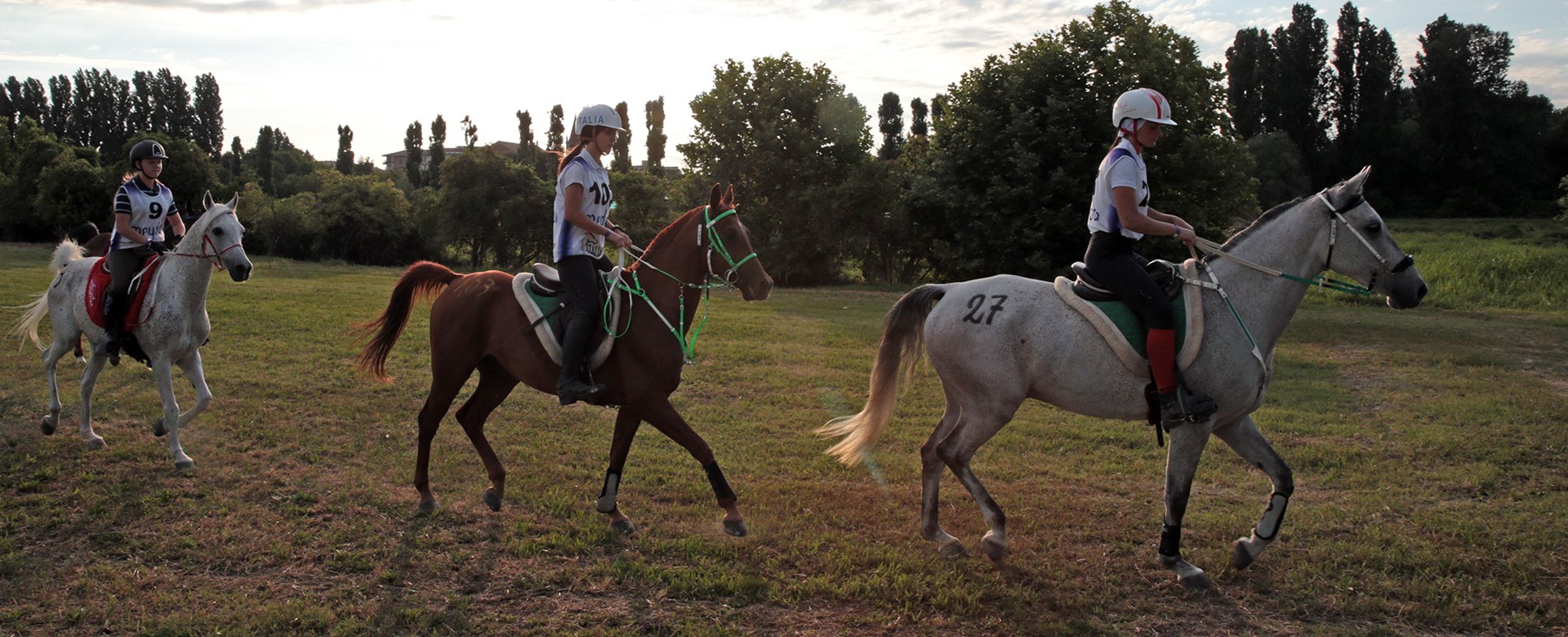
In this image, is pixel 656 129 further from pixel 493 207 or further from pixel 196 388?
pixel 196 388

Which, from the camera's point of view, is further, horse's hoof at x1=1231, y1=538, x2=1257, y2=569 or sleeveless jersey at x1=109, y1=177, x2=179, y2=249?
sleeveless jersey at x1=109, y1=177, x2=179, y2=249

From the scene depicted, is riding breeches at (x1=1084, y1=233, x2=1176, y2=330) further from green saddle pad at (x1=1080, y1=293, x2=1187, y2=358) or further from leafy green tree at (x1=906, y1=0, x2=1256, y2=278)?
leafy green tree at (x1=906, y1=0, x2=1256, y2=278)

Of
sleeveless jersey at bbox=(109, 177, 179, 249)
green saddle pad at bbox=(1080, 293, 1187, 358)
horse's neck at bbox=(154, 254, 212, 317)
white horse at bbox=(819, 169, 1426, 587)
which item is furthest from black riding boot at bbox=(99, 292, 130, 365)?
green saddle pad at bbox=(1080, 293, 1187, 358)

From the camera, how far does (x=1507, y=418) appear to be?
10430 millimetres

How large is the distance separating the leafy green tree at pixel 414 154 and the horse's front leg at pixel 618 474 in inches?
3528

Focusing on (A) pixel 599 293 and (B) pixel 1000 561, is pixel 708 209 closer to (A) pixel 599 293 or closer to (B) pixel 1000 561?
(A) pixel 599 293

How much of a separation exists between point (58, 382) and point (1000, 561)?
11276 mm

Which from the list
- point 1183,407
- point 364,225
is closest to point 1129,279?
point 1183,407

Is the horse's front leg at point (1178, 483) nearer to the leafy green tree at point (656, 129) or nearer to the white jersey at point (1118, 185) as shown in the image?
the white jersey at point (1118, 185)

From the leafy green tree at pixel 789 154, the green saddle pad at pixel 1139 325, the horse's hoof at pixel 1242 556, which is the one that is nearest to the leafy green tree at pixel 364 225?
the leafy green tree at pixel 789 154

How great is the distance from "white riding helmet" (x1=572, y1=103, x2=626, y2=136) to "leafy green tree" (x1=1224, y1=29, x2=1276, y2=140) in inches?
2820

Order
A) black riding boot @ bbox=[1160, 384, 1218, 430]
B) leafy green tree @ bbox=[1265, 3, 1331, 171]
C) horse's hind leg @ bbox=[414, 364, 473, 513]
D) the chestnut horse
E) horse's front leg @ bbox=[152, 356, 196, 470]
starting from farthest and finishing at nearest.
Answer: leafy green tree @ bbox=[1265, 3, 1331, 171], horse's front leg @ bbox=[152, 356, 196, 470], horse's hind leg @ bbox=[414, 364, 473, 513], the chestnut horse, black riding boot @ bbox=[1160, 384, 1218, 430]

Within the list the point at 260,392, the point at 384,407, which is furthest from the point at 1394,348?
the point at 260,392

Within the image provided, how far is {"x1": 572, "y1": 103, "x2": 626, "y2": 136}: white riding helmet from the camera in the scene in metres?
6.54
